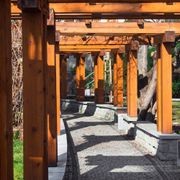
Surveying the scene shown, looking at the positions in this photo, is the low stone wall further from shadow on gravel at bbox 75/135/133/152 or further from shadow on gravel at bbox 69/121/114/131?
shadow on gravel at bbox 75/135/133/152

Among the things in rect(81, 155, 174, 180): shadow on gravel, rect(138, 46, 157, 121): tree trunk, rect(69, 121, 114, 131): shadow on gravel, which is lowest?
rect(81, 155, 174, 180): shadow on gravel

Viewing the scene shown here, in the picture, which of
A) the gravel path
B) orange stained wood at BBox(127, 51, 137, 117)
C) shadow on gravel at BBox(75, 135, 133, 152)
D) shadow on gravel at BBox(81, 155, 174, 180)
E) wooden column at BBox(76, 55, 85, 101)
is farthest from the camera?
wooden column at BBox(76, 55, 85, 101)

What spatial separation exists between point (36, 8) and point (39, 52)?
1.51ft

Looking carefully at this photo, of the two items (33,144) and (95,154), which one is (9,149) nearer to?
(33,144)

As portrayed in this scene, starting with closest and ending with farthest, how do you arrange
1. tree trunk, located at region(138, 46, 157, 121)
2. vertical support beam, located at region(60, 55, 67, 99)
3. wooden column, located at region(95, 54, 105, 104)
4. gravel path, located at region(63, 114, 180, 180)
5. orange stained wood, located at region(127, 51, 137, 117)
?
gravel path, located at region(63, 114, 180, 180) < orange stained wood, located at region(127, 51, 137, 117) < tree trunk, located at region(138, 46, 157, 121) < wooden column, located at region(95, 54, 105, 104) < vertical support beam, located at region(60, 55, 67, 99)

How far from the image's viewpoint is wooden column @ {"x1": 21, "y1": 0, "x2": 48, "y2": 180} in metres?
5.28

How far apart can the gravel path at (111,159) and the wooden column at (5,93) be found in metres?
5.13

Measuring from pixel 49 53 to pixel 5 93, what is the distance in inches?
195

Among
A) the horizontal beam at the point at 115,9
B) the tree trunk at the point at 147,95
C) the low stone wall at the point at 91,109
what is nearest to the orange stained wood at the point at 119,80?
the low stone wall at the point at 91,109

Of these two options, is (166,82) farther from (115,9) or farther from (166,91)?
(115,9)

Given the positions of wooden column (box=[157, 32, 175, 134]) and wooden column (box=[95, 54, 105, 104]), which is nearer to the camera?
wooden column (box=[157, 32, 175, 134])

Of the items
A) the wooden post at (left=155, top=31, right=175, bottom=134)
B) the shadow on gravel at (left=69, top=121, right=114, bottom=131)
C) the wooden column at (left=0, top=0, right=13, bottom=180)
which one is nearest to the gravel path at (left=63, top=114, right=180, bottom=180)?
the wooden post at (left=155, top=31, right=175, bottom=134)

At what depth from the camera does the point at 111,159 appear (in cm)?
1030

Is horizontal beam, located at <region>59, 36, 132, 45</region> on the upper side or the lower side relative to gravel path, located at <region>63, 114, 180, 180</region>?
upper
